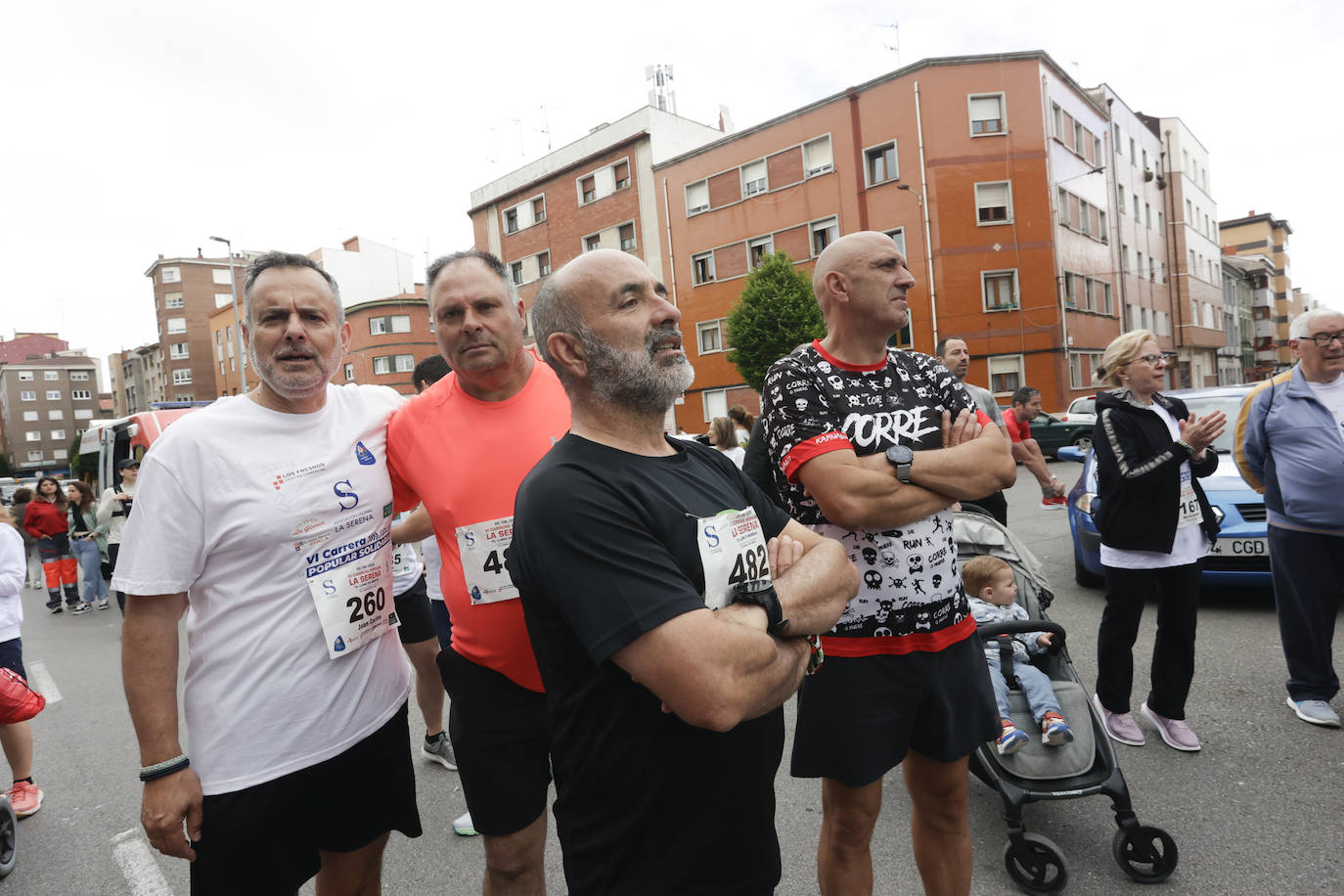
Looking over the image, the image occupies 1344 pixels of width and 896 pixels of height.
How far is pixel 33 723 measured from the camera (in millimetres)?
5766

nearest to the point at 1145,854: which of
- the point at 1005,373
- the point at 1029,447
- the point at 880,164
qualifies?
the point at 1029,447

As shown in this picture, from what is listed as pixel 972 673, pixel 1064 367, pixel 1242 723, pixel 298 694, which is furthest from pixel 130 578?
pixel 1064 367

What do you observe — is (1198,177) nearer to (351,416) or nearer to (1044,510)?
(1044,510)

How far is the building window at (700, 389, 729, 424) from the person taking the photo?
100ft

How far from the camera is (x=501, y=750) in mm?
2141

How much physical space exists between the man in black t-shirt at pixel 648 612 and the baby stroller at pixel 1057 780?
5.51 feet

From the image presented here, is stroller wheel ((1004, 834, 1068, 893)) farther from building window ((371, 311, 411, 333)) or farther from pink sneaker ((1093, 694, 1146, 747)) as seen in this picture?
building window ((371, 311, 411, 333))

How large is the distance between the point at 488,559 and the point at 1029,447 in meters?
5.17

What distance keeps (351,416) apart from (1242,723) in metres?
4.54

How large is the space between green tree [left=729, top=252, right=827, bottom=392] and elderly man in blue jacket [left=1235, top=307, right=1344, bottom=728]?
21.0 m

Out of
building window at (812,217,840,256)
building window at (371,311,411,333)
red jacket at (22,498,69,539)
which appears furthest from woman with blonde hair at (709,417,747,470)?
building window at (371,311,411,333)

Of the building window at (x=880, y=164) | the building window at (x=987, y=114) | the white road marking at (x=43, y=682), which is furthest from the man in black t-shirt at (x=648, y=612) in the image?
the building window at (x=987, y=114)

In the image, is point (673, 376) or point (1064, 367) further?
point (1064, 367)

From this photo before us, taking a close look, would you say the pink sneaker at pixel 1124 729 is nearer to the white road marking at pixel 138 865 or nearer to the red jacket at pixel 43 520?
the white road marking at pixel 138 865
